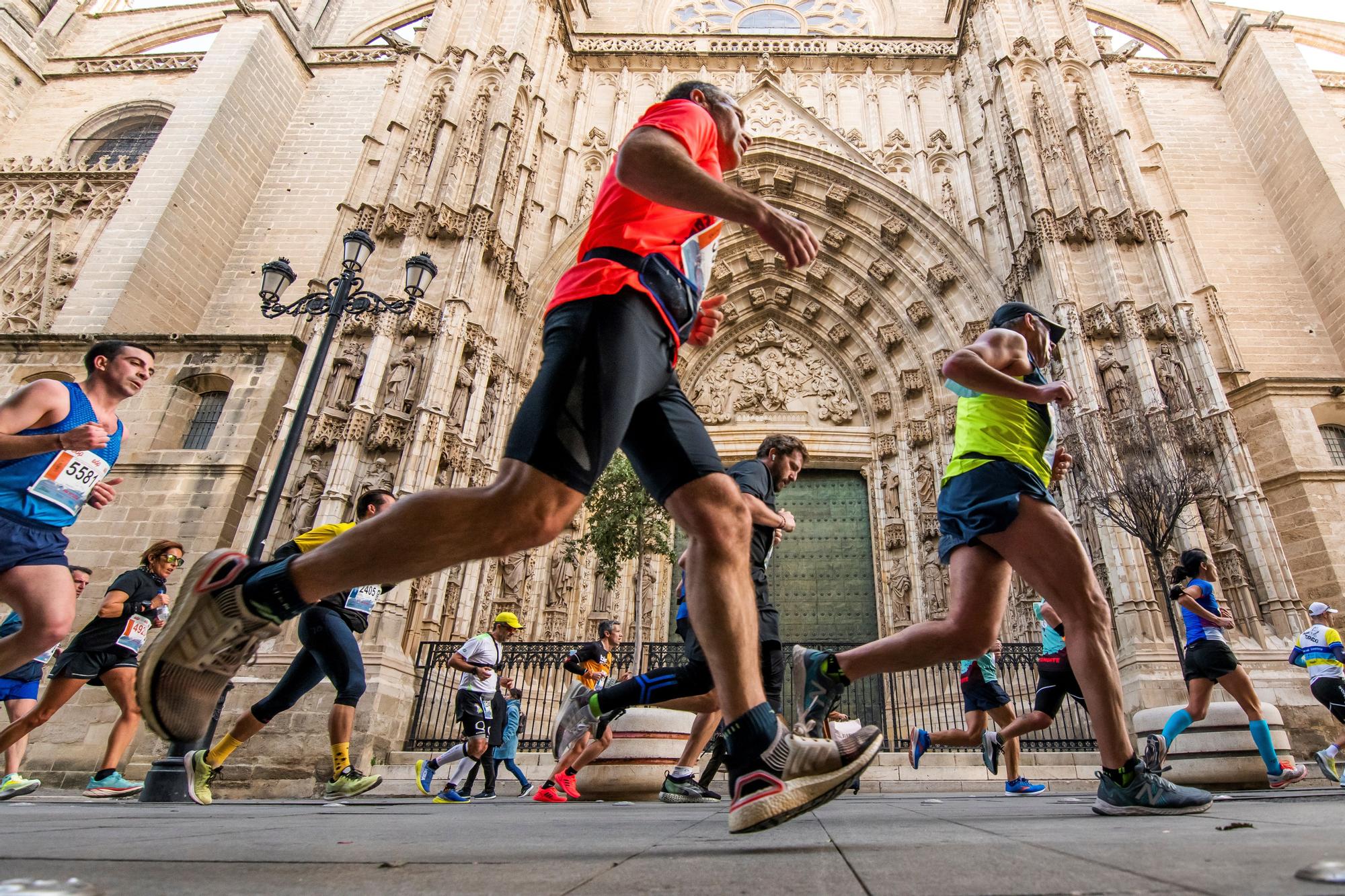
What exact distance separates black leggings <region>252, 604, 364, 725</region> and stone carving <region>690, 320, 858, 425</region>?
1155 cm

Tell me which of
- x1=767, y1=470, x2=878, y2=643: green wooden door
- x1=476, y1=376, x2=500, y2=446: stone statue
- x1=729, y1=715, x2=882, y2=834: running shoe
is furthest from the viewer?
x1=767, y1=470, x2=878, y2=643: green wooden door

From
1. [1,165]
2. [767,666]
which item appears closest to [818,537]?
[767,666]

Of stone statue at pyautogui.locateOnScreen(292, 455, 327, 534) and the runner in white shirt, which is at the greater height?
stone statue at pyautogui.locateOnScreen(292, 455, 327, 534)

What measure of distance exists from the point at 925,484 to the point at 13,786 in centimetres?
1262

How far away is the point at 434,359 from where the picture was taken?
1116 centimetres

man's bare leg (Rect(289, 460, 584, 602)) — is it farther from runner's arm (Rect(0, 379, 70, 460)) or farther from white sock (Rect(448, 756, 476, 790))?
white sock (Rect(448, 756, 476, 790))

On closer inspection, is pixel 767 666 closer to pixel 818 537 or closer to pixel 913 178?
pixel 818 537

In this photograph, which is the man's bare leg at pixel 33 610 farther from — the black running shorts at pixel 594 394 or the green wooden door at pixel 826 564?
the green wooden door at pixel 826 564

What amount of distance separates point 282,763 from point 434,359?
587cm

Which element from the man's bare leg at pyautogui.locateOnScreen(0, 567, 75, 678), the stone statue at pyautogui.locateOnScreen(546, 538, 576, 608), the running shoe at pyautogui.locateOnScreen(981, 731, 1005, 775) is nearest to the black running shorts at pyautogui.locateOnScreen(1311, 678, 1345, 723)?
the running shoe at pyautogui.locateOnScreen(981, 731, 1005, 775)

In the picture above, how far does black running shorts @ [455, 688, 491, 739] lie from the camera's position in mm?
5914

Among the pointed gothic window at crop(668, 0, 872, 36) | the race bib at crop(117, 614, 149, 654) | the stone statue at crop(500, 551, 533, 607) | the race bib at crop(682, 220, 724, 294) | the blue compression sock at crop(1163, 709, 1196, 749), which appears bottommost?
the blue compression sock at crop(1163, 709, 1196, 749)

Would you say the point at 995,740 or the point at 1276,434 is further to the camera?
the point at 1276,434

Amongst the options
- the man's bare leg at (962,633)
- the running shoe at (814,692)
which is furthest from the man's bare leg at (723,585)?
the man's bare leg at (962,633)
